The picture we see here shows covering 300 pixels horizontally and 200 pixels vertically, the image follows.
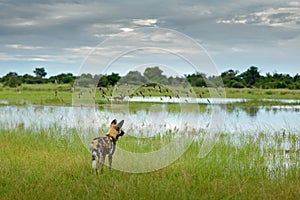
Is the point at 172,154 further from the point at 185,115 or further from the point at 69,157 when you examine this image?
the point at 185,115

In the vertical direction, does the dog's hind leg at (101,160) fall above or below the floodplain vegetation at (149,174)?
above

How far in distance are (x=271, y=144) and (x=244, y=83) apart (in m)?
35.8

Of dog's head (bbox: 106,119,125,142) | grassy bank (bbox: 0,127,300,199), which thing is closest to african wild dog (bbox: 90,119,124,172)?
dog's head (bbox: 106,119,125,142)

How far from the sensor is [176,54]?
26.0 ft

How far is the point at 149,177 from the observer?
6516 mm

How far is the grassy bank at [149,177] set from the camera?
217 inches

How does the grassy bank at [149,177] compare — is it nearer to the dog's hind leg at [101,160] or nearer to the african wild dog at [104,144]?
the dog's hind leg at [101,160]

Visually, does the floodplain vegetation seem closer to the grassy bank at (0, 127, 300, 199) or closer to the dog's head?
the grassy bank at (0, 127, 300, 199)

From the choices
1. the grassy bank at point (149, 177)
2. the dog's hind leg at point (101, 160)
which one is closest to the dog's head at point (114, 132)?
the dog's hind leg at point (101, 160)

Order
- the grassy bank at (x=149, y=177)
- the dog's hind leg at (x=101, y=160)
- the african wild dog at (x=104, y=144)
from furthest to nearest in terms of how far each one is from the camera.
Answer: the dog's hind leg at (x=101, y=160) < the african wild dog at (x=104, y=144) < the grassy bank at (x=149, y=177)

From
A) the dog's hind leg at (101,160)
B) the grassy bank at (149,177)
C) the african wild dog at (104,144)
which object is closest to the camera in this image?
the grassy bank at (149,177)

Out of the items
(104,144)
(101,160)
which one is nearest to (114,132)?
(104,144)

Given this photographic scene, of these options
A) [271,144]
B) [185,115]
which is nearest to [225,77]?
[185,115]

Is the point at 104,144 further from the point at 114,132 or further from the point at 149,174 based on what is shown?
the point at 149,174
